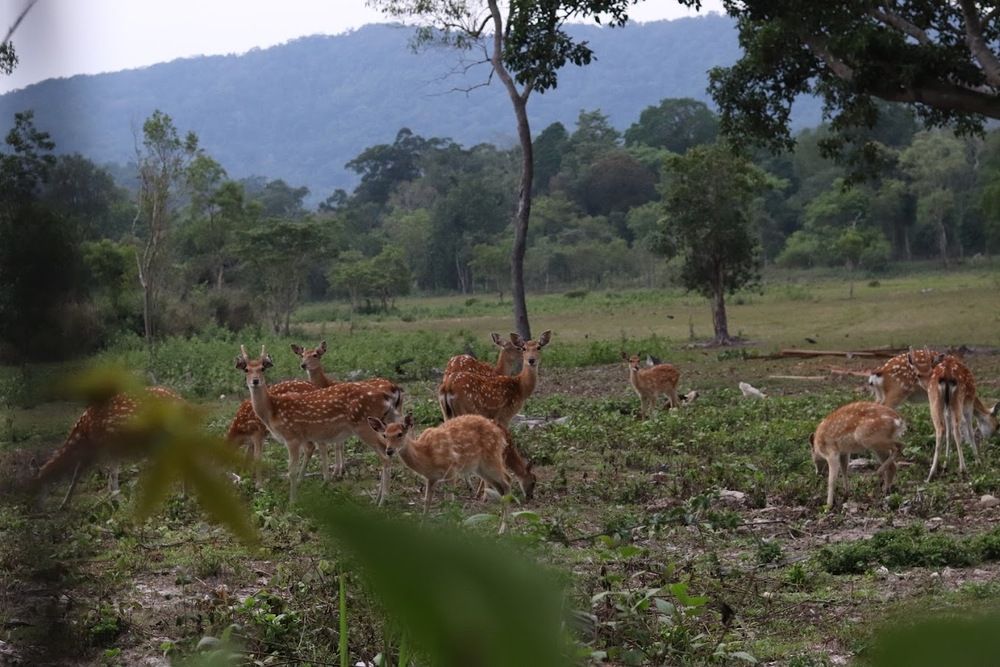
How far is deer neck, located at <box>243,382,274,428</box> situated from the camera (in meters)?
8.76

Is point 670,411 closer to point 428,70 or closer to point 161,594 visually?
point 161,594

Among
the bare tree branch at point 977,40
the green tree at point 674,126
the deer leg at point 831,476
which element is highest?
the green tree at point 674,126

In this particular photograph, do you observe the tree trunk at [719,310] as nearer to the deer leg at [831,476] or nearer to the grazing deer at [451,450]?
the deer leg at [831,476]

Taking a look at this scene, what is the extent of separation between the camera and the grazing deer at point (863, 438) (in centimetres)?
828

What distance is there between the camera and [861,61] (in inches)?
527

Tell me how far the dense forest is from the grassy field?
6 centimetres

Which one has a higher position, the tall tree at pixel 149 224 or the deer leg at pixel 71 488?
the tall tree at pixel 149 224

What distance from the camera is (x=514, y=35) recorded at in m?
16.7

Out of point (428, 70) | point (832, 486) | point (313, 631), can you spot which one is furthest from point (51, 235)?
point (428, 70)

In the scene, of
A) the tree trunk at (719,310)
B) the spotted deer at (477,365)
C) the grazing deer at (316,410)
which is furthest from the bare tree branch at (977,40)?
the tree trunk at (719,310)

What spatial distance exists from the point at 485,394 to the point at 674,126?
211 ft

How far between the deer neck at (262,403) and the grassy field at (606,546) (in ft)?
2.14

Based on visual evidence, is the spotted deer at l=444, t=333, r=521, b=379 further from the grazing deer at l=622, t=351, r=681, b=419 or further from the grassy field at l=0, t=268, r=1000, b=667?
the grazing deer at l=622, t=351, r=681, b=419

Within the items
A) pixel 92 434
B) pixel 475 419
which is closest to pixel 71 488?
pixel 92 434
